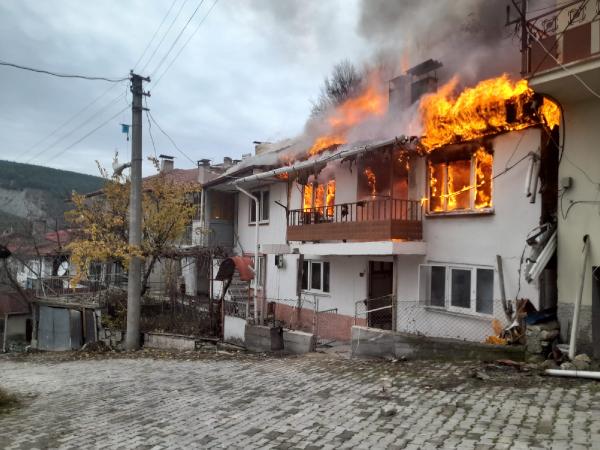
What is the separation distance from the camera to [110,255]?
50.5 feet

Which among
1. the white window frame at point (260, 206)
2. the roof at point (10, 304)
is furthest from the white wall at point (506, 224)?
the roof at point (10, 304)

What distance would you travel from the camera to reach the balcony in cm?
1164

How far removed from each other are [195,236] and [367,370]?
48.2ft

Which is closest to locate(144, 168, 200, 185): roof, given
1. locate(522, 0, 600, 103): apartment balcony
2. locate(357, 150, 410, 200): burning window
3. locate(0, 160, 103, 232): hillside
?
locate(357, 150, 410, 200): burning window

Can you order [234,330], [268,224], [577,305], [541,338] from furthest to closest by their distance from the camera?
[268,224] < [234,330] < [541,338] < [577,305]

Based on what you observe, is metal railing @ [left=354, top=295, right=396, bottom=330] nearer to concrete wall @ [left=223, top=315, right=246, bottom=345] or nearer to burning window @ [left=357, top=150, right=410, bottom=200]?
burning window @ [left=357, top=150, right=410, bottom=200]

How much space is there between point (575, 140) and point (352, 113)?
28.3ft

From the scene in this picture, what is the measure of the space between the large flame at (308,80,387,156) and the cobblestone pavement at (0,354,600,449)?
813 cm

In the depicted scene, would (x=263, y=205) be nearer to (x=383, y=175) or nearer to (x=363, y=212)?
(x=363, y=212)

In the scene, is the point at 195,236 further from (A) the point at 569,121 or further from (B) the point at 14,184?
(B) the point at 14,184

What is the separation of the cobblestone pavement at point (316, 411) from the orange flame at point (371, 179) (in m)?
5.75

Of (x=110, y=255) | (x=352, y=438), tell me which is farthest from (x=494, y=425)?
(x=110, y=255)

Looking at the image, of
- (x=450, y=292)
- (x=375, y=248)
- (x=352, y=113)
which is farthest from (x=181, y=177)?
(x=450, y=292)

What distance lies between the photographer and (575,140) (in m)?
8.00
